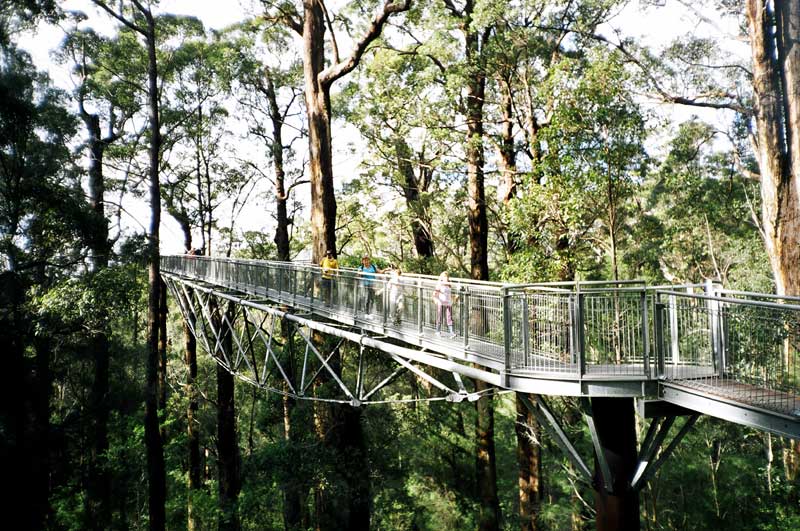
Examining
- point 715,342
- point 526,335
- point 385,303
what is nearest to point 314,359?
point 385,303

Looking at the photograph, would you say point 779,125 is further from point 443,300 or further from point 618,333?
point 443,300

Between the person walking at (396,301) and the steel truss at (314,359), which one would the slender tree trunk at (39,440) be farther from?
the person walking at (396,301)

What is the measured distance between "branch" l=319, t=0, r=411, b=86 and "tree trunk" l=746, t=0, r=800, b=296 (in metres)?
7.08

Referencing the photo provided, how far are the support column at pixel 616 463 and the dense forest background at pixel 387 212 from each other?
3959mm

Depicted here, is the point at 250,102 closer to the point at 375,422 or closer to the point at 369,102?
the point at 369,102

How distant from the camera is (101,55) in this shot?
62.2ft

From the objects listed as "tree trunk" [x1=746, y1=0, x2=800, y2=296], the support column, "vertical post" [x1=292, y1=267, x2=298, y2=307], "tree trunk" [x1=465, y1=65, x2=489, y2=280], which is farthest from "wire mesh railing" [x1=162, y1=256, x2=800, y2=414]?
"tree trunk" [x1=465, y1=65, x2=489, y2=280]

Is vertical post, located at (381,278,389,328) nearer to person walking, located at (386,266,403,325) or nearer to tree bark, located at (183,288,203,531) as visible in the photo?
person walking, located at (386,266,403,325)

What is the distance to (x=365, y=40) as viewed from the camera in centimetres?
1142

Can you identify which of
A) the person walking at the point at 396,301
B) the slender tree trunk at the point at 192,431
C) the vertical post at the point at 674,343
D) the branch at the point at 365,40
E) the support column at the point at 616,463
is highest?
the branch at the point at 365,40

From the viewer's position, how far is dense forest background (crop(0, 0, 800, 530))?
10703 millimetres

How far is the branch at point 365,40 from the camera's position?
1090 cm

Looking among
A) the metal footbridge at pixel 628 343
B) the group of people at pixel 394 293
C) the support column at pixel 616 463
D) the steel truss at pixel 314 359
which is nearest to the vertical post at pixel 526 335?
the metal footbridge at pixel 628 343

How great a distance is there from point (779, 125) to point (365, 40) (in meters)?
8.63
